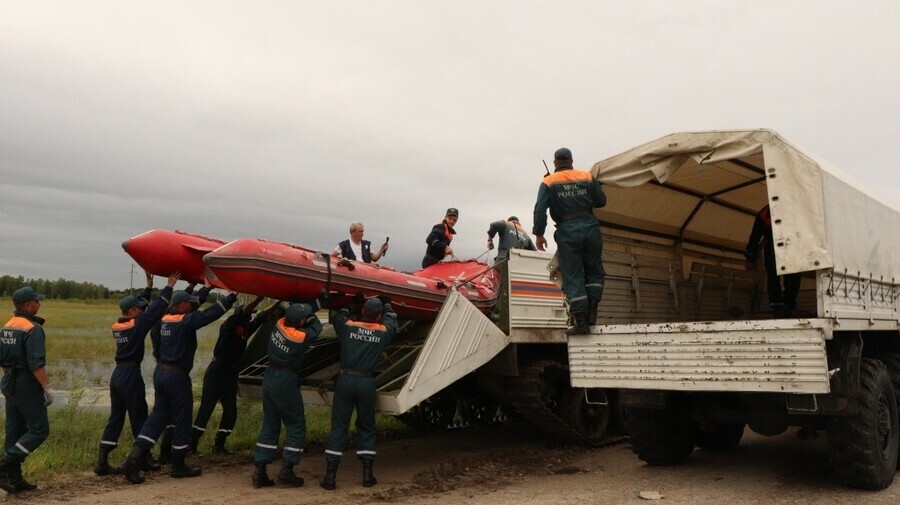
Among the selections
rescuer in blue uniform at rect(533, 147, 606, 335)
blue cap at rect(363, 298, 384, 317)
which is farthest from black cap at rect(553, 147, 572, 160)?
blue cap at rect(363, 298, 384, 317)

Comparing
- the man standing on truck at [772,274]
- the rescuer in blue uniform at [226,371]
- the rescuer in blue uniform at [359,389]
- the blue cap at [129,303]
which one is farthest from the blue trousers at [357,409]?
the man standing on truck at [772,274]

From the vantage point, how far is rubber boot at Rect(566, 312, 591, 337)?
5.98 metres

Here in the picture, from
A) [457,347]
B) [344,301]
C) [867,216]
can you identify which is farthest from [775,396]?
[344,301]

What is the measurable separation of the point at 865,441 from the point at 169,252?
6.44m

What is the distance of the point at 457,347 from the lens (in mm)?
6871

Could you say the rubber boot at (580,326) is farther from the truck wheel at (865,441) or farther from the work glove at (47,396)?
the work glove at (47,396)

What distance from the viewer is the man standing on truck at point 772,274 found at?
23.2 ft

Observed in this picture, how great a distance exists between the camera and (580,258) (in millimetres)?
6238

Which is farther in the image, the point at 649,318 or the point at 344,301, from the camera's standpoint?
the point at 649,318

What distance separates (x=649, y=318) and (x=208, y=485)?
494cm

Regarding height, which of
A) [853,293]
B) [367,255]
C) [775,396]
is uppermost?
[367,255]

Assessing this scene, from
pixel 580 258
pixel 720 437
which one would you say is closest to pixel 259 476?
pixel 580 258

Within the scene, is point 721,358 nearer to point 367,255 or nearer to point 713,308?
point 713,308

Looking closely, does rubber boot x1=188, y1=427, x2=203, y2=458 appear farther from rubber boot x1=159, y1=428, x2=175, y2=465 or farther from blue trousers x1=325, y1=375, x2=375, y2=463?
blue trousers x1=325, y1=375, x2=375, y2=463
